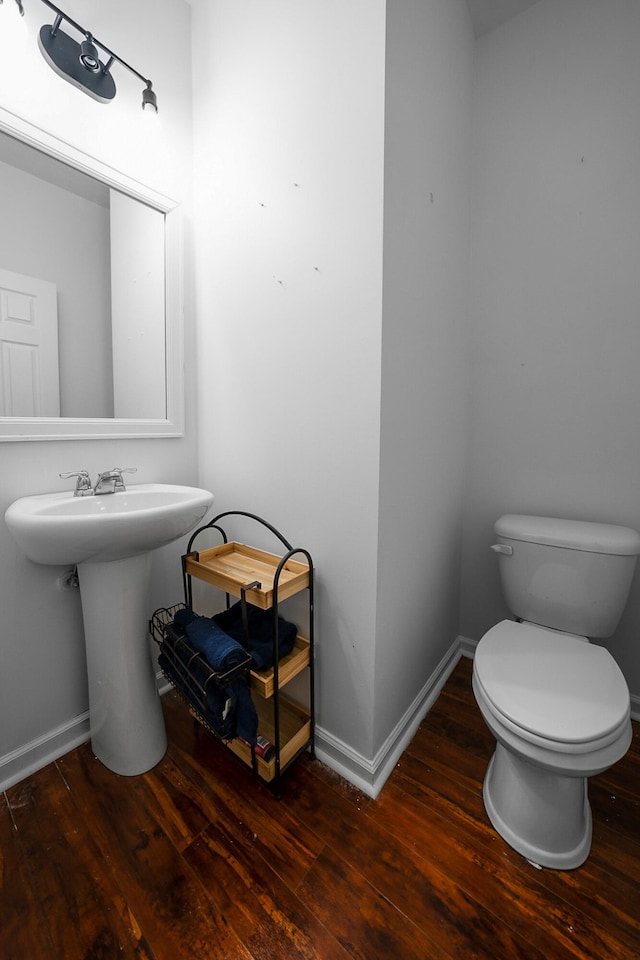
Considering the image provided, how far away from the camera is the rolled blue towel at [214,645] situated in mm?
1015

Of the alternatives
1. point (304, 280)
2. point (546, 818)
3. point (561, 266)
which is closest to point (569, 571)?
point (546, 818)

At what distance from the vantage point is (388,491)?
3.60ft

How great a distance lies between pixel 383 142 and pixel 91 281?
98 centimetres

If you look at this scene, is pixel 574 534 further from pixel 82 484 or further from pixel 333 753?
pixel 82 484

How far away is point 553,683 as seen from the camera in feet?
3.38

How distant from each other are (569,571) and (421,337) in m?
0.91

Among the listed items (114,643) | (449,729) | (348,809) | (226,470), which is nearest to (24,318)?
(226,470)

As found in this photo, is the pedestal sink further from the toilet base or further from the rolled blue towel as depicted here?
the toilet base

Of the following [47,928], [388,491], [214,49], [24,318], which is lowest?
[47,928]

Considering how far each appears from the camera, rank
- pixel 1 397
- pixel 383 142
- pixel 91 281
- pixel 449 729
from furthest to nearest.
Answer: pixel 449 729, pixel 91 281, pixel 1 397, pixel 383 142

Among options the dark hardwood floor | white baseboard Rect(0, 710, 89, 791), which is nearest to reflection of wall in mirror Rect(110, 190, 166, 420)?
white baseboard Rect(0, 710, 89, 791)

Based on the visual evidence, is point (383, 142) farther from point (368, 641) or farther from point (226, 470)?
point (368, 641)

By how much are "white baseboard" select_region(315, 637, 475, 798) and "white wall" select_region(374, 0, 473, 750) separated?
0.15ft

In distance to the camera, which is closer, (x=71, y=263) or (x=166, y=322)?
(x=71, y=263)
